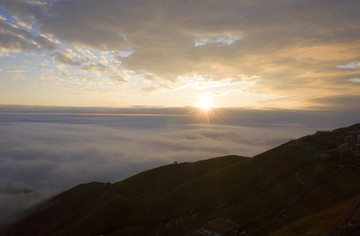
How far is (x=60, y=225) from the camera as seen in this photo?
5128 inches

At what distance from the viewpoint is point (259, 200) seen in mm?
90438

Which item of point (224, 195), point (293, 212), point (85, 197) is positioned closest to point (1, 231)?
point (85, 197)

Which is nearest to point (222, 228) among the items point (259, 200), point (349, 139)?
point (259, 200)

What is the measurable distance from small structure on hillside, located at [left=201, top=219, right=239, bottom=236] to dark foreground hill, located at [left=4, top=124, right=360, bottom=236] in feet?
9.67

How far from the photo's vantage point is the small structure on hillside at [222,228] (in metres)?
69.2

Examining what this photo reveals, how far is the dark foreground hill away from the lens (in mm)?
66500

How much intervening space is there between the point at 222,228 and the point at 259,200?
2832 cm

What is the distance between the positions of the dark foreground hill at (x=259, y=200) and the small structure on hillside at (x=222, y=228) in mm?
2947

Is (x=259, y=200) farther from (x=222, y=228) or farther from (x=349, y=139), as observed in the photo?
(x=349, y=139)

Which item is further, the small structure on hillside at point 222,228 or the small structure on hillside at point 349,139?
the small structure on hillside at point 349,139

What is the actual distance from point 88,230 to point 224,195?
73.3m

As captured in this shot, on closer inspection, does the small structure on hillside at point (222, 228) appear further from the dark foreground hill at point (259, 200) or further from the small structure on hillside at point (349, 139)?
the small structure on hillside at point (349, 139)

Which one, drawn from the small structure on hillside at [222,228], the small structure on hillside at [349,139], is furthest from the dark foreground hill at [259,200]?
the small structure on hillside at [222,228]

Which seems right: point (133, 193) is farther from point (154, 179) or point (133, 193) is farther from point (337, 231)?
point (337, 231)
